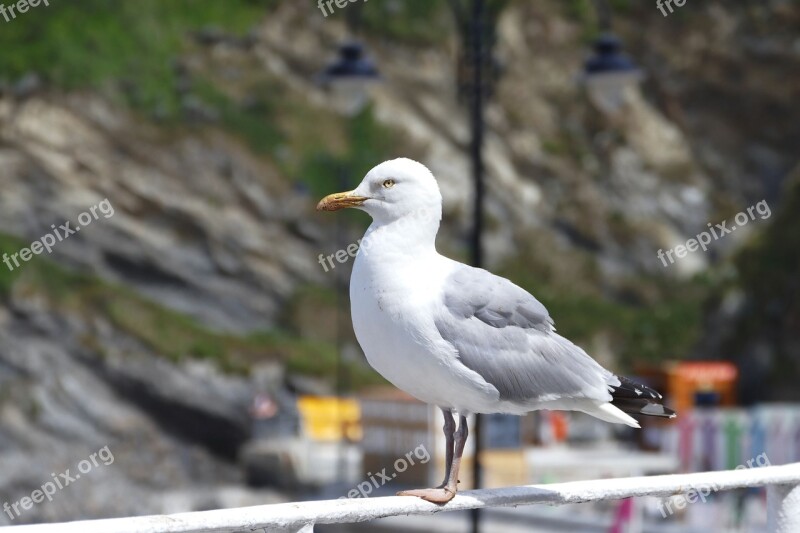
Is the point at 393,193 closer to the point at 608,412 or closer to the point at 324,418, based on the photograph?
the point at 608,412

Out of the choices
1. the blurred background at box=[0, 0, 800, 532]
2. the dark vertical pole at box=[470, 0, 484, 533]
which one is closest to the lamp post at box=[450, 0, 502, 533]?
the dark vertical pole at box=[470, 0, 484, 533]

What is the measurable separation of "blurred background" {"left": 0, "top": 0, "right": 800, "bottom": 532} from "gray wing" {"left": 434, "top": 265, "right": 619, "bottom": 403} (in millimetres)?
14477

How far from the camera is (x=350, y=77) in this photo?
34.9 feet

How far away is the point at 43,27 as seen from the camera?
32906 mm

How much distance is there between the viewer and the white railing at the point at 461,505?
244 centimetres

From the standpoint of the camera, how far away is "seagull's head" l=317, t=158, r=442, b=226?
139 inches

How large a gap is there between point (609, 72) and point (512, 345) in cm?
634

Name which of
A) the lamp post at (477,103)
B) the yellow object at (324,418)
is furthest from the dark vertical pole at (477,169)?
the yellow object at (324,418)

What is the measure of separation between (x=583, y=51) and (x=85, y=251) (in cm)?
1824

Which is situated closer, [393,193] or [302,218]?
[393,193]

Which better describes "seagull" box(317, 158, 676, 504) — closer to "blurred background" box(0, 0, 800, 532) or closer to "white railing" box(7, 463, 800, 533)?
"white railing" box(7, 463, 800, 533)

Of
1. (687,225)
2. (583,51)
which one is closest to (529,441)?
(687,225)

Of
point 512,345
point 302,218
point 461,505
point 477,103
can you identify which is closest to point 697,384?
point 477,103

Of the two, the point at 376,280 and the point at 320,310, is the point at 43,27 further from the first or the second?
the point at 376,280
